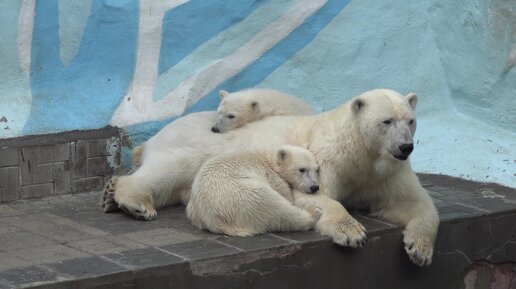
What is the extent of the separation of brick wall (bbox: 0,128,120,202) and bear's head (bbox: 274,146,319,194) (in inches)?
60.4

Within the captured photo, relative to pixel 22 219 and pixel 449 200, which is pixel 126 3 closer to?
pixel 22 219

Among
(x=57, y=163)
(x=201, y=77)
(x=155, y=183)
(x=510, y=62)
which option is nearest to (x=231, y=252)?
(x=155, y=183)

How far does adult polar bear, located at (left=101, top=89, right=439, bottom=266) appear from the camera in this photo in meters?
5.57

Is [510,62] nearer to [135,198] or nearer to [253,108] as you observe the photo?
[253,108]

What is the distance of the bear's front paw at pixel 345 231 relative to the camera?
18.0 ft

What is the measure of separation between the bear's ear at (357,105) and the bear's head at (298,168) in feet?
1.17

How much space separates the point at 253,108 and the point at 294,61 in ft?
3.27

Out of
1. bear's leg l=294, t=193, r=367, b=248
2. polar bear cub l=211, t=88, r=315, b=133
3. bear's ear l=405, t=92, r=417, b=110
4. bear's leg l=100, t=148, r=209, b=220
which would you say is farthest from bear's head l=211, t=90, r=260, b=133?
bear's ear l=405, t=92, r=417, b=110

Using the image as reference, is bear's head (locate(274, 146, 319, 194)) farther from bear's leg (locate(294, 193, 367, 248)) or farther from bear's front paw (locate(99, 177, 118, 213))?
bear's front paw (locate(99, 177, 118, 213))

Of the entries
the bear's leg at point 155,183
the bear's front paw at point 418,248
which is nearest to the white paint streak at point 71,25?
the bear's leg at point 155,183

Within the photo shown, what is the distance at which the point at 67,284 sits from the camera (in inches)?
→ 181

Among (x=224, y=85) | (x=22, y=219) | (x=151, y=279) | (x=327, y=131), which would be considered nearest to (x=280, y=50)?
(x=224, y=85)

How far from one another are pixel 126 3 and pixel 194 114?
0.99m

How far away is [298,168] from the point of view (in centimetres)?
572
